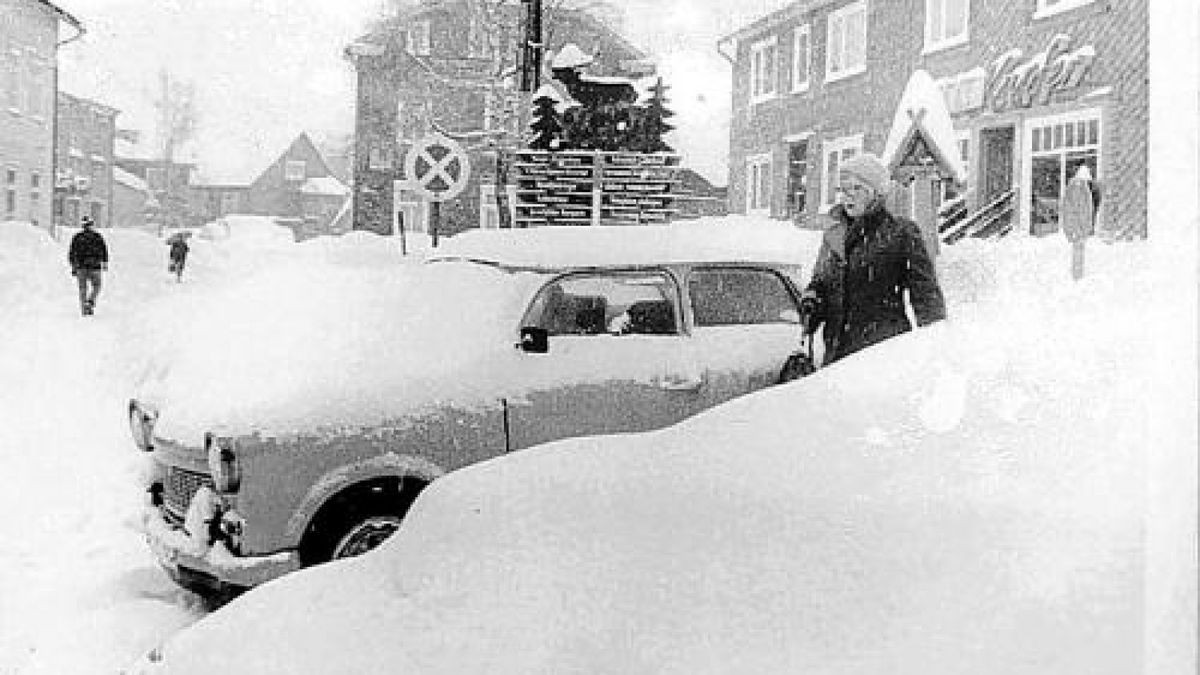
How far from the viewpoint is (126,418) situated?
4.87 feet

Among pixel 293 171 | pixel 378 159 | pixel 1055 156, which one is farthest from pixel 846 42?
pixel 293 171

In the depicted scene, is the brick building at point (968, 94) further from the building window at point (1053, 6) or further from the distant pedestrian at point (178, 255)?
the distant pedestrian at point (178, 255)

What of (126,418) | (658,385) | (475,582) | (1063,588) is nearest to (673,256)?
(658,385)

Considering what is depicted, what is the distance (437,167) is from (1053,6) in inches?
28.5

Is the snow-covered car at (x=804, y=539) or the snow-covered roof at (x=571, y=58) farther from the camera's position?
the snow-covered roof at (x=571, y=58)

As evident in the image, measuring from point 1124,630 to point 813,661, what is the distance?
293 millimetres

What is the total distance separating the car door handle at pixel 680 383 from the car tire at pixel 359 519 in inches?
11.3

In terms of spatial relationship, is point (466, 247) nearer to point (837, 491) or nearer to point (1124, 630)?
point (837, 491)

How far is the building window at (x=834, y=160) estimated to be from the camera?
1512 millimetres

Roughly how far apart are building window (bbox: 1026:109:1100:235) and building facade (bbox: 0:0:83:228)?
1.12m

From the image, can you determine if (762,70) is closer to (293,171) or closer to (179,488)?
(293,171)

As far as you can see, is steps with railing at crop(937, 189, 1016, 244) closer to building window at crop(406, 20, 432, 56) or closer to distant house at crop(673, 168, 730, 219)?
distant house at crop(673, 168, 730, 219)

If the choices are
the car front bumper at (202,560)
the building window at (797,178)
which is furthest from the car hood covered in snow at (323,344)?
the building window at (797,178)

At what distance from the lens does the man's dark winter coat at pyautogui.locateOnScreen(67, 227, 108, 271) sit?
1498mm
